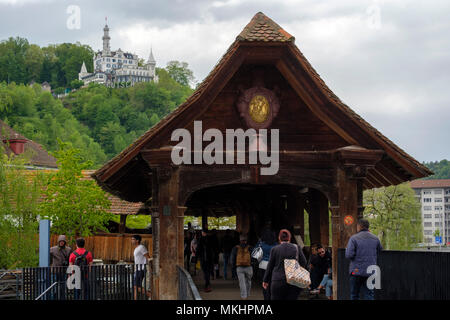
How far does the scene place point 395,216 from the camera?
63031 millimetres

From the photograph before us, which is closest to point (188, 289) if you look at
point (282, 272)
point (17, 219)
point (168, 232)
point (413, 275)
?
point (282, 272)

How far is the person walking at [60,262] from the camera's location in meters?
16.0

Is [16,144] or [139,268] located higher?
[16,144]

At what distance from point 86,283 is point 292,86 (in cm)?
653

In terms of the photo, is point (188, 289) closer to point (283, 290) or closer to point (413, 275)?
point (283, 290)

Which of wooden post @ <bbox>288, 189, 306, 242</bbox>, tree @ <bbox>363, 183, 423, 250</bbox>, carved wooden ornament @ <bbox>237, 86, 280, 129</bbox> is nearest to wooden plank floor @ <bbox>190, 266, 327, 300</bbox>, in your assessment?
wooden post @ <bbox>288, 189, 306, 242</bbox>

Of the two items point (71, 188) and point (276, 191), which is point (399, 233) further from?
point (276, 191)

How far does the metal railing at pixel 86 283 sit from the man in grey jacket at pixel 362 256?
565cm

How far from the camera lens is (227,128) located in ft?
52.9

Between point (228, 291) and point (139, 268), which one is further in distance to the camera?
point (228, 291)

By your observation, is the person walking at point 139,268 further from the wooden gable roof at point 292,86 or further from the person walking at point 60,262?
the wooden gable roof at point 292,86

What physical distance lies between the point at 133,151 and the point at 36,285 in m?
3.99

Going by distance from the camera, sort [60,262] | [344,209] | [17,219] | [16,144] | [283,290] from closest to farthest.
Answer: [283,290] < [344,209] < [60,262] < [17,219] < [16,144]

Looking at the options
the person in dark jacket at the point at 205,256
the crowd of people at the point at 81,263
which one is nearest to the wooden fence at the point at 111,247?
the person in dark jacket at the point at 205,256
